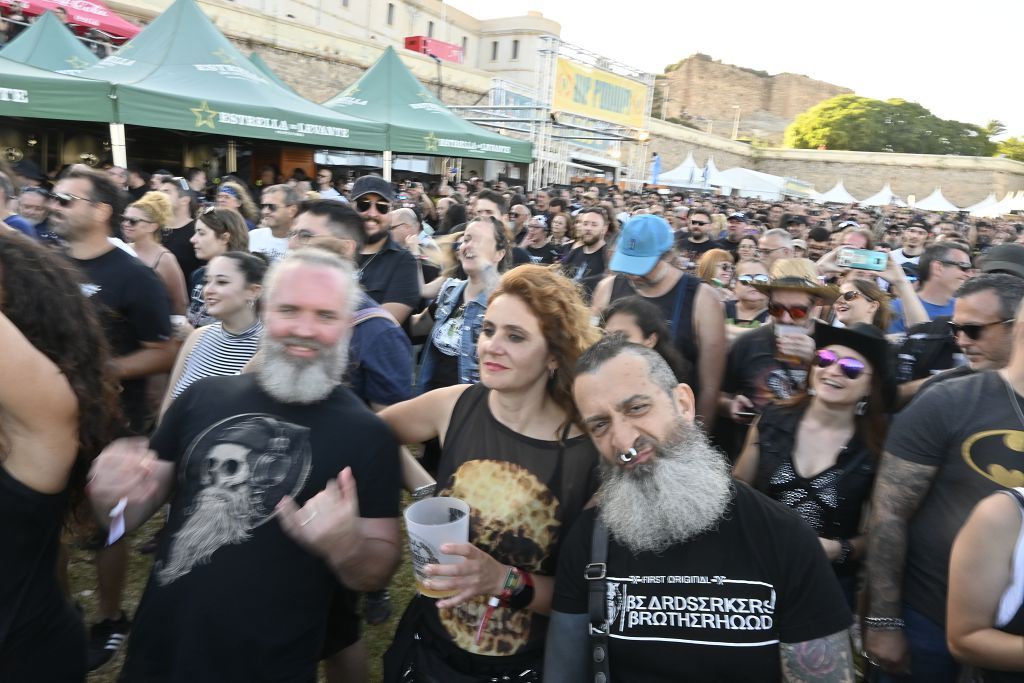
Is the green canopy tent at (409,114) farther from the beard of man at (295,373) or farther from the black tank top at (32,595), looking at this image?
the black tank top at (32,595)

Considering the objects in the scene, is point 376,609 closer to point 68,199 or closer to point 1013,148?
point 68,199

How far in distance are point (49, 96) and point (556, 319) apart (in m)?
9.06

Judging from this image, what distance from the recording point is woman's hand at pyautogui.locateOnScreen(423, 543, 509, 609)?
1.55m

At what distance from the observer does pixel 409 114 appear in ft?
48.4

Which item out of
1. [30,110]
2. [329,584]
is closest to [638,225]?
[329,584]

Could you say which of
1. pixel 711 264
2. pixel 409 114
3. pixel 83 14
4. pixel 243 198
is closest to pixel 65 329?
pixel 711 264

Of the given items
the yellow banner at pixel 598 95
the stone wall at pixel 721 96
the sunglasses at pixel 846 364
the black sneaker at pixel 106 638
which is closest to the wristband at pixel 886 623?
the sunglasses at pixel 846 364

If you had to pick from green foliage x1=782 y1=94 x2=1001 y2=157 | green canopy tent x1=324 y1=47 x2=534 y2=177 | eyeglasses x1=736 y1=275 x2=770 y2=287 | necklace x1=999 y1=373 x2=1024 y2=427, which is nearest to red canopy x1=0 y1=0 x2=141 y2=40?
green canopy tent x1=324 y1=47 x2=534 y2=177

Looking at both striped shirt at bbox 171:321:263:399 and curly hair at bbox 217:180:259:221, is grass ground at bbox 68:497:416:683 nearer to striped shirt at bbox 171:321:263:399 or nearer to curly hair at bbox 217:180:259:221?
striped shirt at bbox 171:321:263:399

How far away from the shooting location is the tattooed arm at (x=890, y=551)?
2.09 meters

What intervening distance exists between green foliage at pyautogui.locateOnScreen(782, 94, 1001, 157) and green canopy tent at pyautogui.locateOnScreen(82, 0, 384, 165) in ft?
230

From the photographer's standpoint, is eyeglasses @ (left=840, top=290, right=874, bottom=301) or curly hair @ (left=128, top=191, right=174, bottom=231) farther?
curly hair @ (left=128, top=191, right=174, bottom=231)

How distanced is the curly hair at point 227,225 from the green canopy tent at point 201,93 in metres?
5.52

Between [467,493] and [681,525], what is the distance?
0.63 meters
